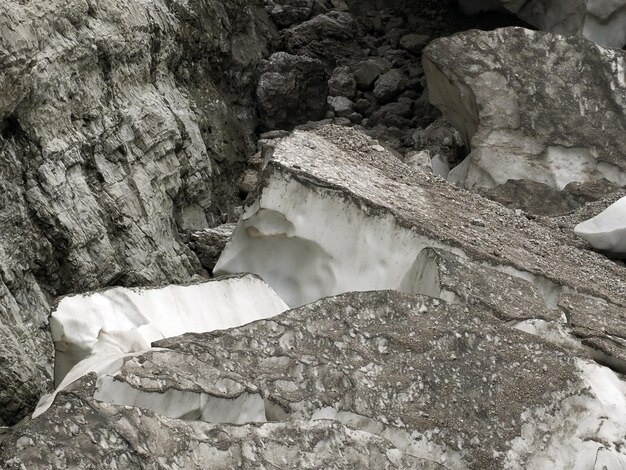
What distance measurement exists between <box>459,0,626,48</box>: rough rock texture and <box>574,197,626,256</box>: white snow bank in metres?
2.49

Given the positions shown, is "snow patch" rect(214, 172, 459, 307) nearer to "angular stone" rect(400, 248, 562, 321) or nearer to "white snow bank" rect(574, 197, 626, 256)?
"angular stone" rect(400, 248, 562, 321)

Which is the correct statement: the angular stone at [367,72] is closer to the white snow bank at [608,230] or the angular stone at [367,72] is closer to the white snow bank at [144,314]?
the white snow bank at [608,230]

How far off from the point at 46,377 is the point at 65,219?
0.73m

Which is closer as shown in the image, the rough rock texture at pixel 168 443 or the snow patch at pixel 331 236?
the rough rock texture at pixel 168 443

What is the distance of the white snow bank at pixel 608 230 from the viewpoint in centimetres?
481

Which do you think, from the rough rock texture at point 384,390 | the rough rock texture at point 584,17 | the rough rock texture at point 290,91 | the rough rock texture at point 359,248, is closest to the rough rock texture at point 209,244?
the rough rock texture at point 359,248

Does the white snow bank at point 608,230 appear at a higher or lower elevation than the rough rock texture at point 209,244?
higher

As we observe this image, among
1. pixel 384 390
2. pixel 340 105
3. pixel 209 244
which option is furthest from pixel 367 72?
pixel 384 390

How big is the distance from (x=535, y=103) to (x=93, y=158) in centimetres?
249

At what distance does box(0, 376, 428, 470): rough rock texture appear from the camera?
2.35 metres

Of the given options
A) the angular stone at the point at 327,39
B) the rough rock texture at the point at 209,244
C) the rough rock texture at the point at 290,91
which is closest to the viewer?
the rough rock texture at the point at 209,244

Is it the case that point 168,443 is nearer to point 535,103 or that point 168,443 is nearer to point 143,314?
point 143,314

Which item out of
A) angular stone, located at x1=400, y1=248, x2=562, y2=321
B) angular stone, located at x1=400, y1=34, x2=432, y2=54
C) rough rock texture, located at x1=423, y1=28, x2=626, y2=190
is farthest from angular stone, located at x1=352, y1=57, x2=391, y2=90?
angular stone, located at x1=400, y1=248, x2=562, y2=321

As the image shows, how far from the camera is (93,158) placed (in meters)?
4.95
